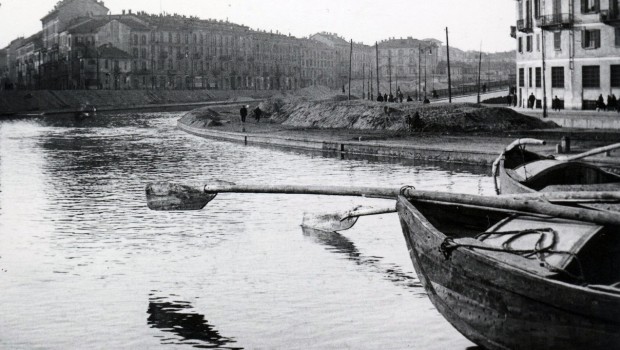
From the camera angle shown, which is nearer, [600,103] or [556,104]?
[600,103]

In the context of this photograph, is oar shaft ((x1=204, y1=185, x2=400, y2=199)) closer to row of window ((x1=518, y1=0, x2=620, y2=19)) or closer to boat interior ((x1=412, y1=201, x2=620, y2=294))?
boat interior ((x1=412, y1=201, x2=620, y2=294))

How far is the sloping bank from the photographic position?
37344 millimetres

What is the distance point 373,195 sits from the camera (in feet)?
44.7

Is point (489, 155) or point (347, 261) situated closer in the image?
point (347, 261)

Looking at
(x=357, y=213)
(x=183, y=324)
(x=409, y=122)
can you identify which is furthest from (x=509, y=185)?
(x=409, y=122)

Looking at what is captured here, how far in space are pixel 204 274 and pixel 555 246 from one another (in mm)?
6813

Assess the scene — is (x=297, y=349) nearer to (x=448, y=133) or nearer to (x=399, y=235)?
(x=399, y=235)

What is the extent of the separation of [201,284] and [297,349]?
3.86m

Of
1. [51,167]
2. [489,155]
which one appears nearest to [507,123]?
[489,155]

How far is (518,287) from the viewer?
893 cm

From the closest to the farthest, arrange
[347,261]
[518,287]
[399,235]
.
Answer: [518,287]
[347,261]
[399,235]

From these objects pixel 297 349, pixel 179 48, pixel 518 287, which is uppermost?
pixel 179 48

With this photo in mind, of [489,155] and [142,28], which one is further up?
[142,28]

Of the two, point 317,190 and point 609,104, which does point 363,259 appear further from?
point 609,104
